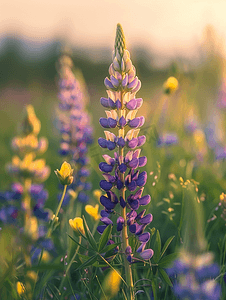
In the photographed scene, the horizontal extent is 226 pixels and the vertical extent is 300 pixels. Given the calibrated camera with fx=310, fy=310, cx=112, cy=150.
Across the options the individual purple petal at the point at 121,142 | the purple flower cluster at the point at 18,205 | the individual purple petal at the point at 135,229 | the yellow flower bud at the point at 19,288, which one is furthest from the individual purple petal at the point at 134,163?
the purple flower cluster at the point at 18,205

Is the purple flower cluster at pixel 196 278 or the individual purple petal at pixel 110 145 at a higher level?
the individual purple petal at pixel 110 145

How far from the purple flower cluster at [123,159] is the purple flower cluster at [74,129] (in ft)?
5.98

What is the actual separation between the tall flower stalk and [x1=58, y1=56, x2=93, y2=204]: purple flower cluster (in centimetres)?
182

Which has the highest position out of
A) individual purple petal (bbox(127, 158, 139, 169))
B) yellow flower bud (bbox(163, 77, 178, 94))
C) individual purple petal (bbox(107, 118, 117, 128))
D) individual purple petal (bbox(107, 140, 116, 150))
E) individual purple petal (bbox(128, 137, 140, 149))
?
yellow flower bud (bbox(163, 77, 178, 94))

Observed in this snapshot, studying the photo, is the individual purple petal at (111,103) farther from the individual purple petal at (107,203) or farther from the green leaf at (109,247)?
the green leaf at (109,247)

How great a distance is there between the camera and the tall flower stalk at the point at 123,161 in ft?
5.44

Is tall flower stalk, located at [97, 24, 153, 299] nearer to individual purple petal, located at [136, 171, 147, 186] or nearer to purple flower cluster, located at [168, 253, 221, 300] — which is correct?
individual purple petal, located at [136, 171, 147, 186]

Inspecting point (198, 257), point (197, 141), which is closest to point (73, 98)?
point (197, 141)

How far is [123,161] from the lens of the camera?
1.72 meters

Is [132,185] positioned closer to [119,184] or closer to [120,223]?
[119,184]

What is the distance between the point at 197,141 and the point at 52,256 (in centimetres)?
330

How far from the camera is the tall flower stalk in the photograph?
1657 mm

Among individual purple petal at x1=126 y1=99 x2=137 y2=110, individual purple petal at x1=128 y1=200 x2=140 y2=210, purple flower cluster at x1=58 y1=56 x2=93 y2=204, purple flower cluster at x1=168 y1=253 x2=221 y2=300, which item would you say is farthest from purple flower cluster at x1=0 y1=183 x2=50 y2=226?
purple flower cluster at x1=168 y1=253 x2=221 y2=300

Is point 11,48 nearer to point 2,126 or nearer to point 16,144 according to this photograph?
point 2,126
